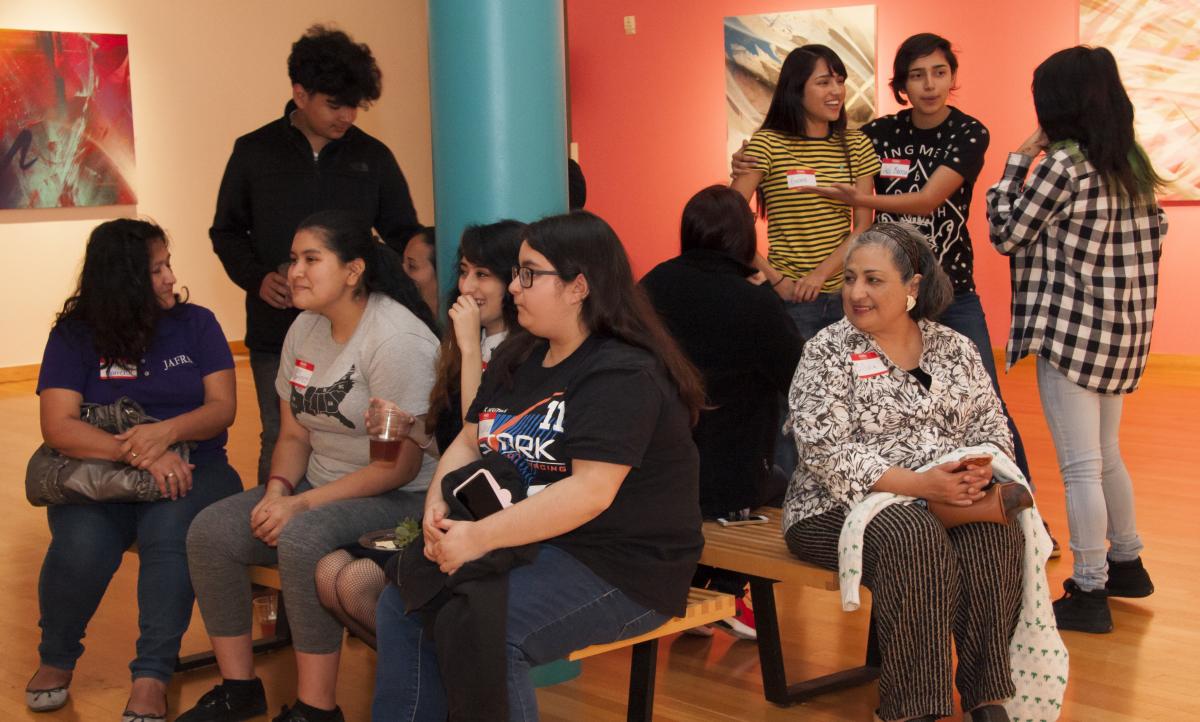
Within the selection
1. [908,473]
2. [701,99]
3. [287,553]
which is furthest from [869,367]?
[701,99]

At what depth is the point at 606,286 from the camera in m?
2.59

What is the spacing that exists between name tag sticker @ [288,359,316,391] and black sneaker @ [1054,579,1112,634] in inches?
88.0

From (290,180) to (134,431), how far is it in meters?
1.06

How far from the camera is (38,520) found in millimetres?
5488

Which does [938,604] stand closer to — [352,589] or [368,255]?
[352,589]

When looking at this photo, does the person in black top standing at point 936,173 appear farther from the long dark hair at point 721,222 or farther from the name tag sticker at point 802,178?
the long dark hair at point 721,222

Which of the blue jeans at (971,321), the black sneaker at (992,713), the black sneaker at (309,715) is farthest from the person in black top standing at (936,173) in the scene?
the black sneaker at (309,715)

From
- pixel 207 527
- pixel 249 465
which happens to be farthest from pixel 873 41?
pixel 207 527

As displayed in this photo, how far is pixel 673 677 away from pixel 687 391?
46.9 inches

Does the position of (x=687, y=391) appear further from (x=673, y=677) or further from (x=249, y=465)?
(x=249, y=465)

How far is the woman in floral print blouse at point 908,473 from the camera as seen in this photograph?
2.71 m

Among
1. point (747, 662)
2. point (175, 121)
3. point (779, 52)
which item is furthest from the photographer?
point (175, 121)

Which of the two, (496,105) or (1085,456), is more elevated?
(496,105)

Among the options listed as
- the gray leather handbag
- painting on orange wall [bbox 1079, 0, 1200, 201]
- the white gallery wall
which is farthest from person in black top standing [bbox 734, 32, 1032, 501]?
the white gallery wall
